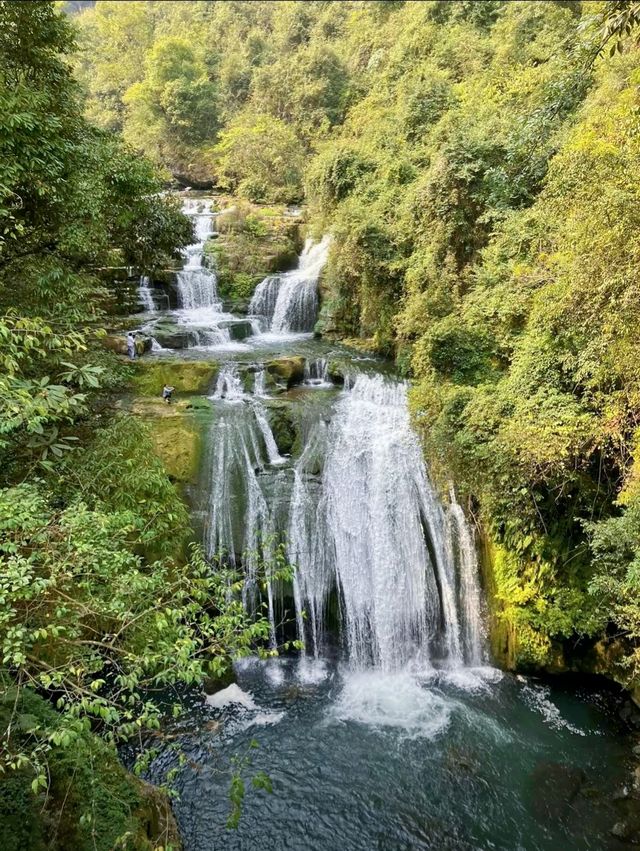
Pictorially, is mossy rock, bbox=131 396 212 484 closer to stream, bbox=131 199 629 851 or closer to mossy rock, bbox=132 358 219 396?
stream, bbox=131 199 629 851

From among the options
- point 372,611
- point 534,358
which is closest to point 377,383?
point 534,358

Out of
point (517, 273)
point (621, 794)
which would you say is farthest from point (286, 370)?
point (621, 794)

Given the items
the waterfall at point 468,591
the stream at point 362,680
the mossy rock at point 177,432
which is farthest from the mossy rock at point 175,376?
the waterfall at point 468,591

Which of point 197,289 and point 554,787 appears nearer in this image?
point 554,787

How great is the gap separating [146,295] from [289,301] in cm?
507

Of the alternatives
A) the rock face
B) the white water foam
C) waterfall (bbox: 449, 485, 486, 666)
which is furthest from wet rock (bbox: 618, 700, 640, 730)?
waterfall (bbox: 449, 485, 486, 666)

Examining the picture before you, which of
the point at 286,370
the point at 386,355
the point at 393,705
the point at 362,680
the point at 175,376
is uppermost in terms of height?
the point at 386,355

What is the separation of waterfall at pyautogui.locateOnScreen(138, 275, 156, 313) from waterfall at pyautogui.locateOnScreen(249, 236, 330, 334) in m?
3.44

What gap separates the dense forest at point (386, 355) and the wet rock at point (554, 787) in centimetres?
161

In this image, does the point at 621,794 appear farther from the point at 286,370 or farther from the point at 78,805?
the point at 286,370

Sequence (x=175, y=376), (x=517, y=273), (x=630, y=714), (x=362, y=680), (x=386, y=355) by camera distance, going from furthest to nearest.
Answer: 1. (x=386, y=355)
2. (x=175, y=376)
3. (x=517, y=273)
4. (x=362, y=680)
5. (x=630, y=714)

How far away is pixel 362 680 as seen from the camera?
8.52 metres

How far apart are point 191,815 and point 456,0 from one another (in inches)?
1183

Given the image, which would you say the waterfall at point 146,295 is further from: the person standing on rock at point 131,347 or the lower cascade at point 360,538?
the lower cascade at point 360,538
